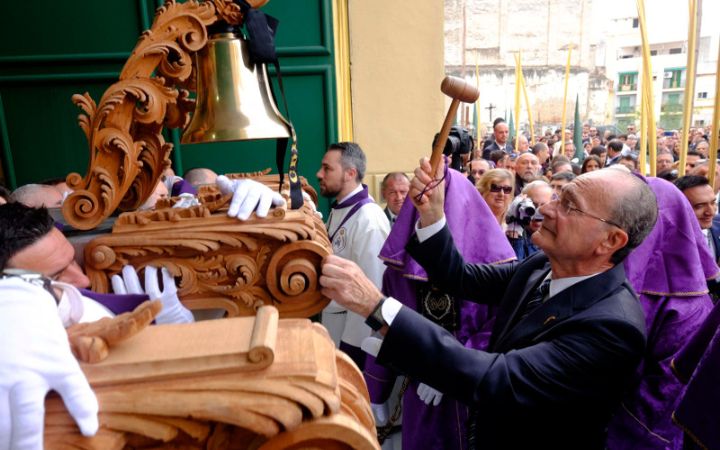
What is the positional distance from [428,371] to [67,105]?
3318mm

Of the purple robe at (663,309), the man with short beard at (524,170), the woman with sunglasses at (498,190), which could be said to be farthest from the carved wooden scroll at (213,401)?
the man with short beard at (524,170)

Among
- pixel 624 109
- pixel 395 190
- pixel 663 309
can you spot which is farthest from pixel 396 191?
pixel 624 109

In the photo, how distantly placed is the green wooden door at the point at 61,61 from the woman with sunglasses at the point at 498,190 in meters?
1.61

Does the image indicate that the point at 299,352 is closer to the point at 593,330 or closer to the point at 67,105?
the point at 593,330

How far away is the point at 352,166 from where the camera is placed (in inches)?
127

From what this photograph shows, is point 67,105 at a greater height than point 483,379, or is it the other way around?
point 67,105

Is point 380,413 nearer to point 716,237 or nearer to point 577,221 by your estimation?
point 577,221

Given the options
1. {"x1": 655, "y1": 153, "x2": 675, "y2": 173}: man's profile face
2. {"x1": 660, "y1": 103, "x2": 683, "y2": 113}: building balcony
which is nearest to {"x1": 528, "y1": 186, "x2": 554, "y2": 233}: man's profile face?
{"x1": 655, "y1": 153, "x2": 675, "y2": 173}: man's profile face

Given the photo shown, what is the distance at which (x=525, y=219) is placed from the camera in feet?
10.7

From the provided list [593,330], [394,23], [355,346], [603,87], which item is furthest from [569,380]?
[603,87]

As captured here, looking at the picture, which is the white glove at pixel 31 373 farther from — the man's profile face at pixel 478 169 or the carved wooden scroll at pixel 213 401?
the man's profile face at pixel 478 169

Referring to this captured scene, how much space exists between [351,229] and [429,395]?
118cm

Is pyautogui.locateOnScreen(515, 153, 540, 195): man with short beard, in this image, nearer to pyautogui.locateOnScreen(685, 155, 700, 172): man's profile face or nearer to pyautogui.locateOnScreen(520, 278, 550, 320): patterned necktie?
pyautogui.locateOnScreen(685, 155, 700, 172): man's profile face

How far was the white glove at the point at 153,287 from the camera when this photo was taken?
3.81 ft
